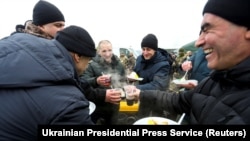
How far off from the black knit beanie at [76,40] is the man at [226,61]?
97 cm

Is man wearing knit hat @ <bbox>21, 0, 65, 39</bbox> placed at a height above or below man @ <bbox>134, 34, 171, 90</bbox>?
above

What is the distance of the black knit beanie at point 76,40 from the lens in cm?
240

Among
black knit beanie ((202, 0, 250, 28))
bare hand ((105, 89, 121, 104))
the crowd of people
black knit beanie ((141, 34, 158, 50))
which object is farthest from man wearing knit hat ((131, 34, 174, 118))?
black knit beanie ((202, 0, 250, 28))

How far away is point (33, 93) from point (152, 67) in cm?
349

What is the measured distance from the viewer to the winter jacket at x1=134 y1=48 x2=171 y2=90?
191 inches

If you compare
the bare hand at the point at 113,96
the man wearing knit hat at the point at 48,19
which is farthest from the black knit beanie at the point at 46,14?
the bare hand at the point at 113,96

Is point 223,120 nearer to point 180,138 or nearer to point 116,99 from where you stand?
point 180,138

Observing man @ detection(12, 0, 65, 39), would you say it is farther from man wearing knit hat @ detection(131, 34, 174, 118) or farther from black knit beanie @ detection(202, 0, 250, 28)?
black knit beanie @ detection(202, 0, 250, 28)

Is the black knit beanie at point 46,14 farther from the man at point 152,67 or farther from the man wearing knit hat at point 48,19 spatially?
the man at point 152,67

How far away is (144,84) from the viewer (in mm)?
5039

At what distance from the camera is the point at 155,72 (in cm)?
500

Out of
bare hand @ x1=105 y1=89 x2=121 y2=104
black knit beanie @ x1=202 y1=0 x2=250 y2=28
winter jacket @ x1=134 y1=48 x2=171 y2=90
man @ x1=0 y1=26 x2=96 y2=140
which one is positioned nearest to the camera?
man @ x1=0 y1=26 x2=96 y2=140

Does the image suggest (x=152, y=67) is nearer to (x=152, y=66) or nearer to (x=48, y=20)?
(x=152, y=66)

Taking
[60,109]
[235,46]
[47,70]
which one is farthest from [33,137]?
[235,46]
